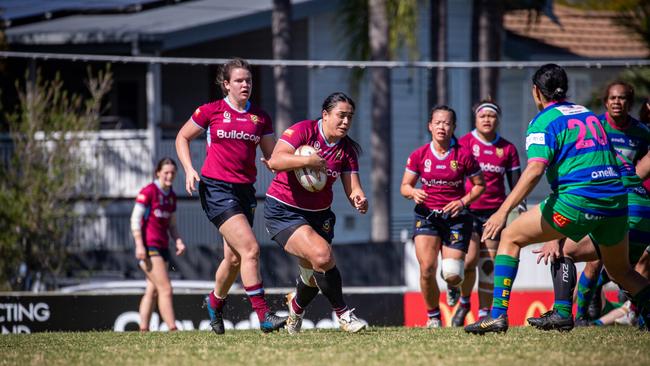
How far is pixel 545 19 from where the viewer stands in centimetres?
2527

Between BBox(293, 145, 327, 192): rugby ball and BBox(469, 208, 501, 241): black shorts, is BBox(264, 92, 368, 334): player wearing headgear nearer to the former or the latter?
BBox(293, 145, 327, 192): rugby ball

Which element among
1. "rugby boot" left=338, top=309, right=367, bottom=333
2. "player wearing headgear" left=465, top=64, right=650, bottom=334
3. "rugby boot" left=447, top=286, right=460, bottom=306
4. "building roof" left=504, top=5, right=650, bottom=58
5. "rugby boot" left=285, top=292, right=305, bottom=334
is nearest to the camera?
"player wearing headgear" left=465, top=64, right=650, bottom=334

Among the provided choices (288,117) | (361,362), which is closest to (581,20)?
(288,117)

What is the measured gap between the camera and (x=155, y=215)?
11.5 meters

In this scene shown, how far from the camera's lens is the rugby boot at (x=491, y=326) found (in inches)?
283

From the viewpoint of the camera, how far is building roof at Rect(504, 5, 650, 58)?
2394cm

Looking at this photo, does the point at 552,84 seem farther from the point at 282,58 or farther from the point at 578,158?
the point at 282,58

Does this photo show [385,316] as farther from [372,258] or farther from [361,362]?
[361,362]

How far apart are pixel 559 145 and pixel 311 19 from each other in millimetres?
14936

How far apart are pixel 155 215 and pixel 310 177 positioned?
414 centimetres

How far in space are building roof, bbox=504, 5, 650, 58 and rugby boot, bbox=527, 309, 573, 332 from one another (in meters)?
16.8

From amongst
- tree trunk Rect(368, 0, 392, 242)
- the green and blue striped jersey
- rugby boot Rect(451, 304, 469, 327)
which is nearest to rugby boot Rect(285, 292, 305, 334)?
rugby boot Rect(451, 304, 469, 327)

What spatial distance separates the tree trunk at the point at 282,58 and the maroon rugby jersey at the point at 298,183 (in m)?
7.86

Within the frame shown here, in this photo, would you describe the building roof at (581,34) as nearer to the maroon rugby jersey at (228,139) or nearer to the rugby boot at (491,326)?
the maroon rugby jersey at (228,139)
